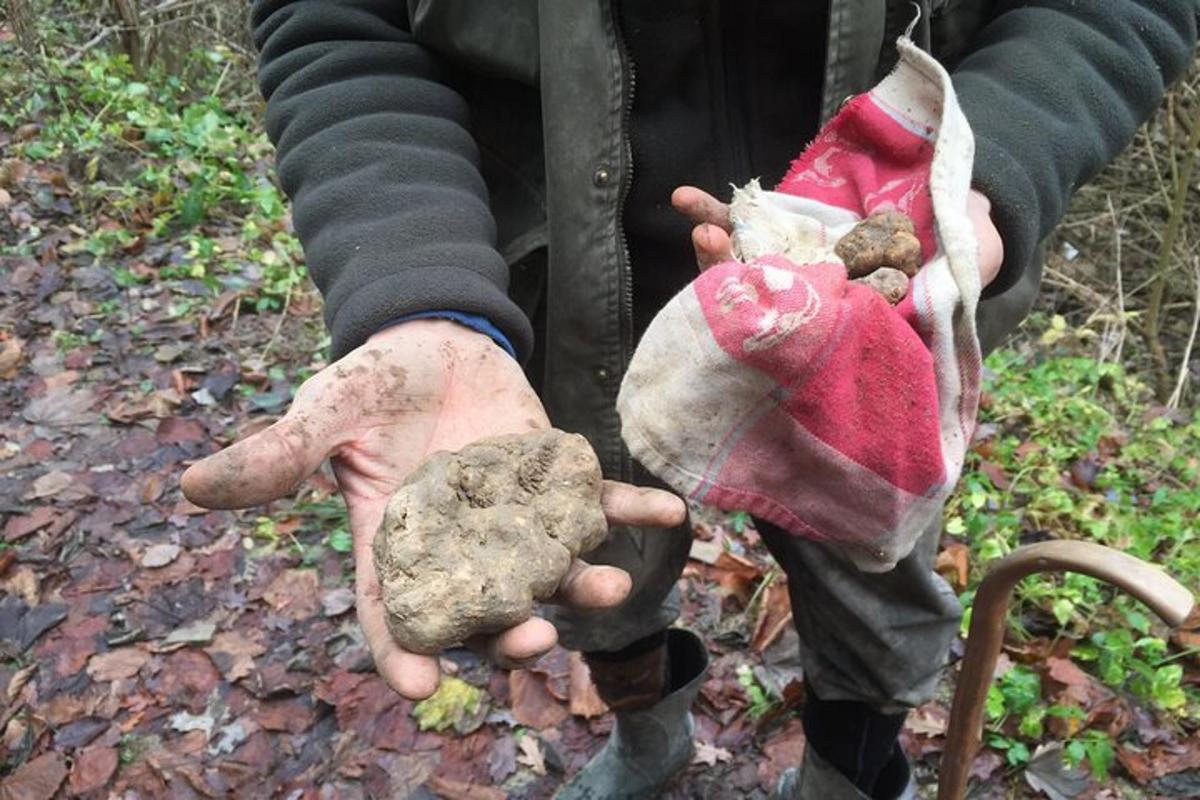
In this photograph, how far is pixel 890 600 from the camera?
5.91 feet

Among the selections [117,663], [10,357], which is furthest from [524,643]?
[10,357]

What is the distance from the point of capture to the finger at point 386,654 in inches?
48.2

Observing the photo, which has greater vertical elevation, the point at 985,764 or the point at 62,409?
the point at 985,764

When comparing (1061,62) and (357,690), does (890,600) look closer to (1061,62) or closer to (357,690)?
(1061,62)

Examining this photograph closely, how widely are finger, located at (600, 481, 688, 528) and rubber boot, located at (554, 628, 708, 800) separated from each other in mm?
1054

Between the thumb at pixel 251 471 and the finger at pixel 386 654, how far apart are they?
0.69 ft

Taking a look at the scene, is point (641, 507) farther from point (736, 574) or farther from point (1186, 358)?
Result: point (1186, 358)

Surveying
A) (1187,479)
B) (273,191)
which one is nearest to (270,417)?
(273,191)

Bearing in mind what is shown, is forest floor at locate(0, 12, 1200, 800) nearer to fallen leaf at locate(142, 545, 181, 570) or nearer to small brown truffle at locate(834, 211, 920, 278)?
fallen leaf at locate(142, 545, 181, 570)

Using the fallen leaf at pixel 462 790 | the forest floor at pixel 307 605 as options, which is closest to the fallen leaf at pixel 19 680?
the forest floor at pixel 307 605

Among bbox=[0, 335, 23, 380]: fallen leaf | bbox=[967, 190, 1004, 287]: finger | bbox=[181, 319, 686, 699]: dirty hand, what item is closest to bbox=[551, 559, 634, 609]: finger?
bbox=[181, 319, 686, 699]: dirty hand

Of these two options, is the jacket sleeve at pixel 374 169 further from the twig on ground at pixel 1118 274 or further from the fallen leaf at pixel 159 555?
the twig on ground at pixel 1118 274

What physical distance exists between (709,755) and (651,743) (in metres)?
0.30

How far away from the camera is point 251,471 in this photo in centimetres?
117
